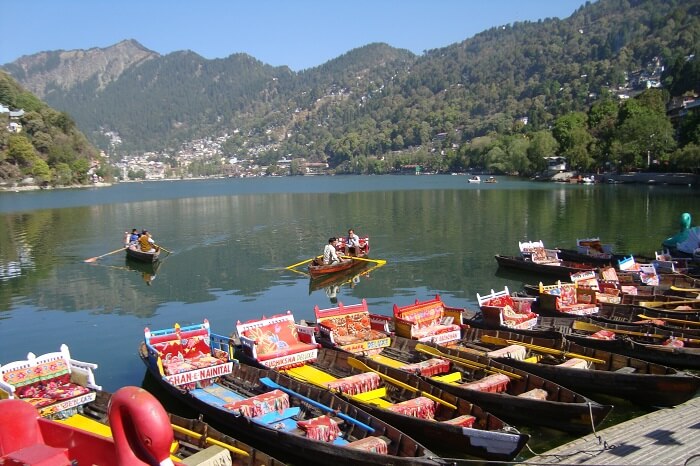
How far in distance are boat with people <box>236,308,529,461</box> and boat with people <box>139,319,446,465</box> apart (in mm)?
471

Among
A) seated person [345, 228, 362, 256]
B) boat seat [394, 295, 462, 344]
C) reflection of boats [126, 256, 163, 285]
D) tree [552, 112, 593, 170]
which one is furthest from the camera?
tree [552, 112, 593, 170]

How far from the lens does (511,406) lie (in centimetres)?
1384

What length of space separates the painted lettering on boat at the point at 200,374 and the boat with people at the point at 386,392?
50.0 inches

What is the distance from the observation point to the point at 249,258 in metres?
45.1

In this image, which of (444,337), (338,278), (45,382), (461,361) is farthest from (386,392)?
(338,278)

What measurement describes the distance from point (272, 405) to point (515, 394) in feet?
20.1

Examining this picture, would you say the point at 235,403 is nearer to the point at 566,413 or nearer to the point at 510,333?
the point at 566,413

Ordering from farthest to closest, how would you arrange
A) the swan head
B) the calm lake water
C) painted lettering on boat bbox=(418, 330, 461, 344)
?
the calm lake water
painted lettering on boat bbox=(418, 330, 461, 344)
the swan head

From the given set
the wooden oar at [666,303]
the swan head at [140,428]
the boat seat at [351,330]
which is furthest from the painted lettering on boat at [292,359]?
the wooden oar at [666,303]

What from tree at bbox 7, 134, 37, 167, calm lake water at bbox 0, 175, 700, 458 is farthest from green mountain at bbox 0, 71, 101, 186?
calm lake water at bbox 0, 175, 700, 458

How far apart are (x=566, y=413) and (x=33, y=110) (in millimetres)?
200345

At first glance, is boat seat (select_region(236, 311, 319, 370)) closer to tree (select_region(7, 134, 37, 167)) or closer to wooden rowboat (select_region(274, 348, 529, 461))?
wooden rowboat (select_region(274, 348, 529, 461))

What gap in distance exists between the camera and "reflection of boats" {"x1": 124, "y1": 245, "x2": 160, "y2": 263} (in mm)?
42344

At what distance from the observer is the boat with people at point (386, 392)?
1202 cm
